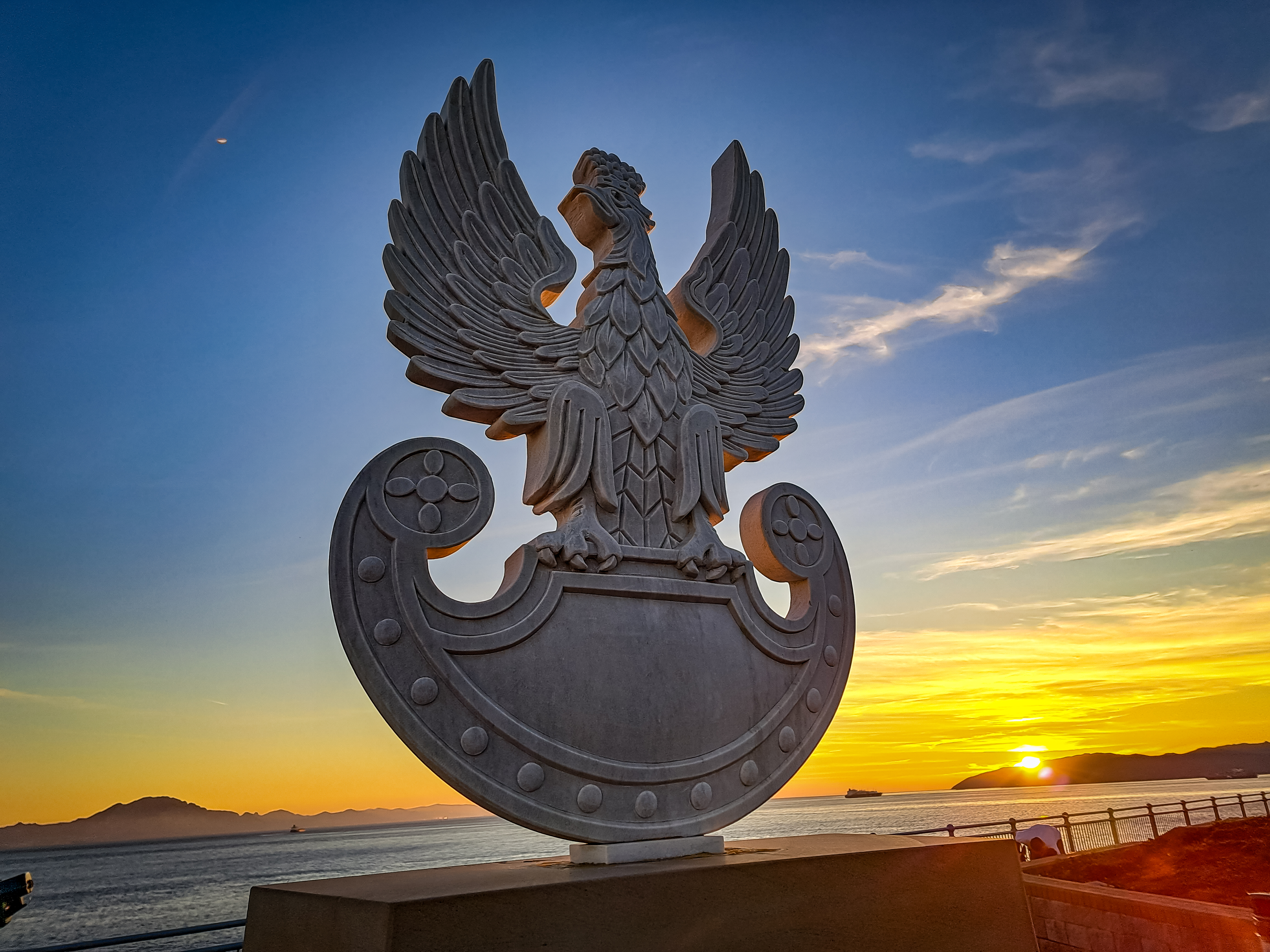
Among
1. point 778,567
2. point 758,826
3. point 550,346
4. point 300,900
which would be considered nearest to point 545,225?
point 550,346

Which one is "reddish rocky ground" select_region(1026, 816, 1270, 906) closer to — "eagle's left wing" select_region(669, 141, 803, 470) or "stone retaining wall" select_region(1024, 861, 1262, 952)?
"stone retaining wall" select_region(1024, 861, 1262, 952)

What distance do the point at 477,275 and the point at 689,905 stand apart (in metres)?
3.46

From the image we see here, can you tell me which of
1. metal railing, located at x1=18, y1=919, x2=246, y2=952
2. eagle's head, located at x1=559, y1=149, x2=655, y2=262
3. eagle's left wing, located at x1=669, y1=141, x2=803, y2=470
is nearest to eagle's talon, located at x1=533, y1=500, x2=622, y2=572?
eagle's left wing, located at x1=669, y1=141, x2=803, y2=470

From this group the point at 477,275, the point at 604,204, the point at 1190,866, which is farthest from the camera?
the point at 1190,866

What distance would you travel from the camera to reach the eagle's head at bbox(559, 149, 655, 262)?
16.6 feet

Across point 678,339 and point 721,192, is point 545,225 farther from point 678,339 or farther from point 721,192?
point 721,192

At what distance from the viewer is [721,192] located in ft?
19.9

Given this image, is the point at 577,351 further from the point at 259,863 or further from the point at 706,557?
the point at 259,863

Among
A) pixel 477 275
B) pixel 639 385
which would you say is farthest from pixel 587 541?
pixel 477 275

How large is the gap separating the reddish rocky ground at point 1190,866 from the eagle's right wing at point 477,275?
8.69 metres

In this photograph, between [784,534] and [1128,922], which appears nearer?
[784,534]

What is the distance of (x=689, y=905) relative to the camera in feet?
10.9

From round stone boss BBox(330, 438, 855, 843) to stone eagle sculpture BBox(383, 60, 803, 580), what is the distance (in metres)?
0.28

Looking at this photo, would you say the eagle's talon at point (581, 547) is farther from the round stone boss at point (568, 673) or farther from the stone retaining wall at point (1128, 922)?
the stone retaining wall at point (1128, 922)
